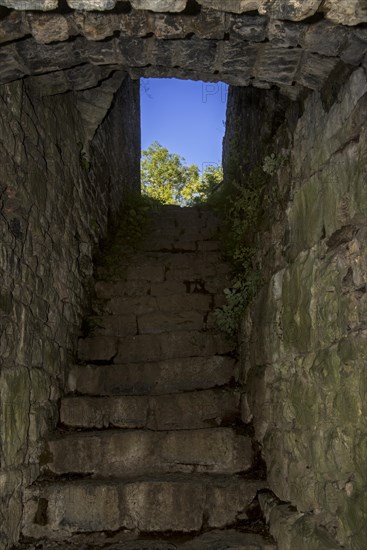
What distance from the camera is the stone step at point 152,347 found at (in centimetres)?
411

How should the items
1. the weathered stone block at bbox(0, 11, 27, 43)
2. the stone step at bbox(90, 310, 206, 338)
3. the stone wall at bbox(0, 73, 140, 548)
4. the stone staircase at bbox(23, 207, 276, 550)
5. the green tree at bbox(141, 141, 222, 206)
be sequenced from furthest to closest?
the green tree at bbox(141, 141, 222, 206), the stone step at bbox(90, 310, 206, 338), the stone staircase at bbox(23, 207, 276, 550), the stone wall at bbox(0, 73, 140, 548), the weathered stone block at bbox(0, 11, 27, 43)

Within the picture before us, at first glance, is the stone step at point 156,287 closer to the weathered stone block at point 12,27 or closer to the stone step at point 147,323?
the stone step at point 147,323

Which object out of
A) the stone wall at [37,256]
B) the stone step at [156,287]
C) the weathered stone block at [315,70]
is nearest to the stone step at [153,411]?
the stone wall at [37,256]

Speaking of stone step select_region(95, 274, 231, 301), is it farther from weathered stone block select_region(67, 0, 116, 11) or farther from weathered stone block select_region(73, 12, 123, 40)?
weathered stone block select_region(67, 0, 116, 11)

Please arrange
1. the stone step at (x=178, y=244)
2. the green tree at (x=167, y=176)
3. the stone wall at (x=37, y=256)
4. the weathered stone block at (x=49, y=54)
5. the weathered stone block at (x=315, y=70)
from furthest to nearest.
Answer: the green tree at (x=167, y=176) → the stone step at (x=178, y=244) → the stone wall at (x=37, y=256) → the weathered stone block at (x=315, y=70) → the weathered stone block at (x=49, y=54)

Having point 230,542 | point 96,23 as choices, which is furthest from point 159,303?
point 96,23

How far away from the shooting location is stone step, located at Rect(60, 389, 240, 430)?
11.3 feet

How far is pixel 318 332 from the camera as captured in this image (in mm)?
2223

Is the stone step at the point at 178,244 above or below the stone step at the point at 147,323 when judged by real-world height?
above

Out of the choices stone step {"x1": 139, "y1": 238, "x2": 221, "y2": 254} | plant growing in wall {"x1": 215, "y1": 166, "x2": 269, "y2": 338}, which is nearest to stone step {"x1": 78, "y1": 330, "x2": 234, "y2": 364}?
plant growing in wall {"x1": 215, "y1": 166, "x2": 269, "y2": 338}

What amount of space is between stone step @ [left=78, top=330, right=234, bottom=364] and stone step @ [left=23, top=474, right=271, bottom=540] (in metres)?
1.33

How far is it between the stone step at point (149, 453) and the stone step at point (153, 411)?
0.69 feet

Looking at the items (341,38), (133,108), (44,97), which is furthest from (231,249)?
(133,108)

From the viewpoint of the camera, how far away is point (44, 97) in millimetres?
3566
